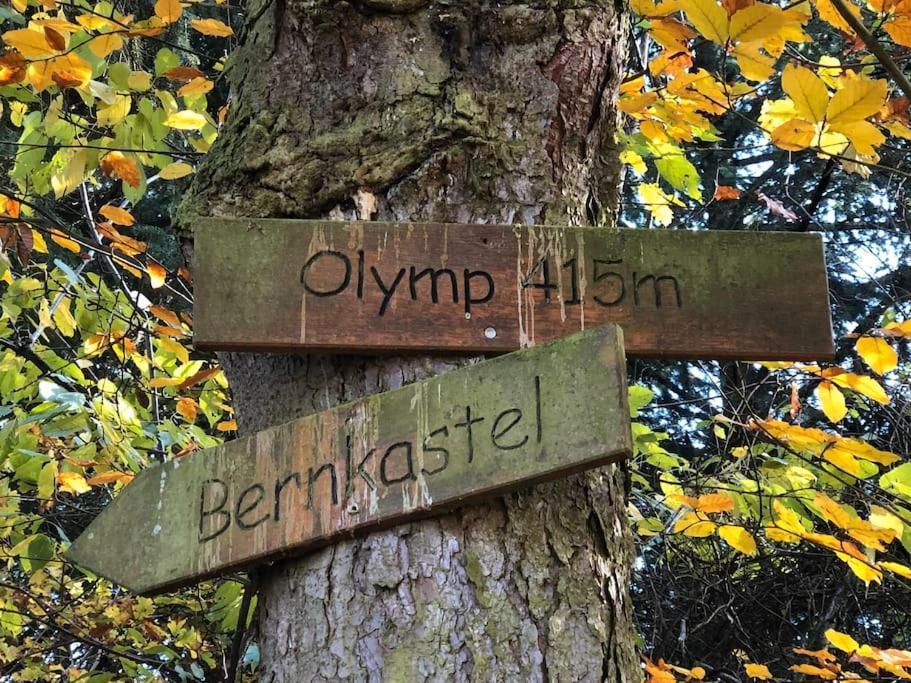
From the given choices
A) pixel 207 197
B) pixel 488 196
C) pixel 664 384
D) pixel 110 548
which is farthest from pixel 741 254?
pixel 664 384

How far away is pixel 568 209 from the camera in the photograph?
4.31ft

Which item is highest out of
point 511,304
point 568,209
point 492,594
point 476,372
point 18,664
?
point 568,209

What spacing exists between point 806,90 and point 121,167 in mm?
1896

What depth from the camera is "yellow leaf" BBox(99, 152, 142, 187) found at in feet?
8.23

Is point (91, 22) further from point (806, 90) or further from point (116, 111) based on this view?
point (806, 90)

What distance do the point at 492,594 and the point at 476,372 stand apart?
26cm

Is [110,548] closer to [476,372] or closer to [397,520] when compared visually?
[397,520]

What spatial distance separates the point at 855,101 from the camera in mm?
1331

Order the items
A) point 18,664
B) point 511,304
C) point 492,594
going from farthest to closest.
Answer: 1. point 18,664
2. point 511,304
3. point 492,594

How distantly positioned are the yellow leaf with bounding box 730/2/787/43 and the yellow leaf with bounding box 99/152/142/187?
1.80 meters

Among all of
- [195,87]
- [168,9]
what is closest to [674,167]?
[195,87]

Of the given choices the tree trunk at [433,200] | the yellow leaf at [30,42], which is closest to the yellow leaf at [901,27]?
the tree trunk at [433,200]

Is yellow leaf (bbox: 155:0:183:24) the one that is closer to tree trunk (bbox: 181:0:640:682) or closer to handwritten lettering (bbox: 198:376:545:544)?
tree trunk (bbox: 181:0:640:682)

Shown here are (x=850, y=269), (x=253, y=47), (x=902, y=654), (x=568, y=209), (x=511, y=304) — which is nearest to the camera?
(x=511, y=304)
